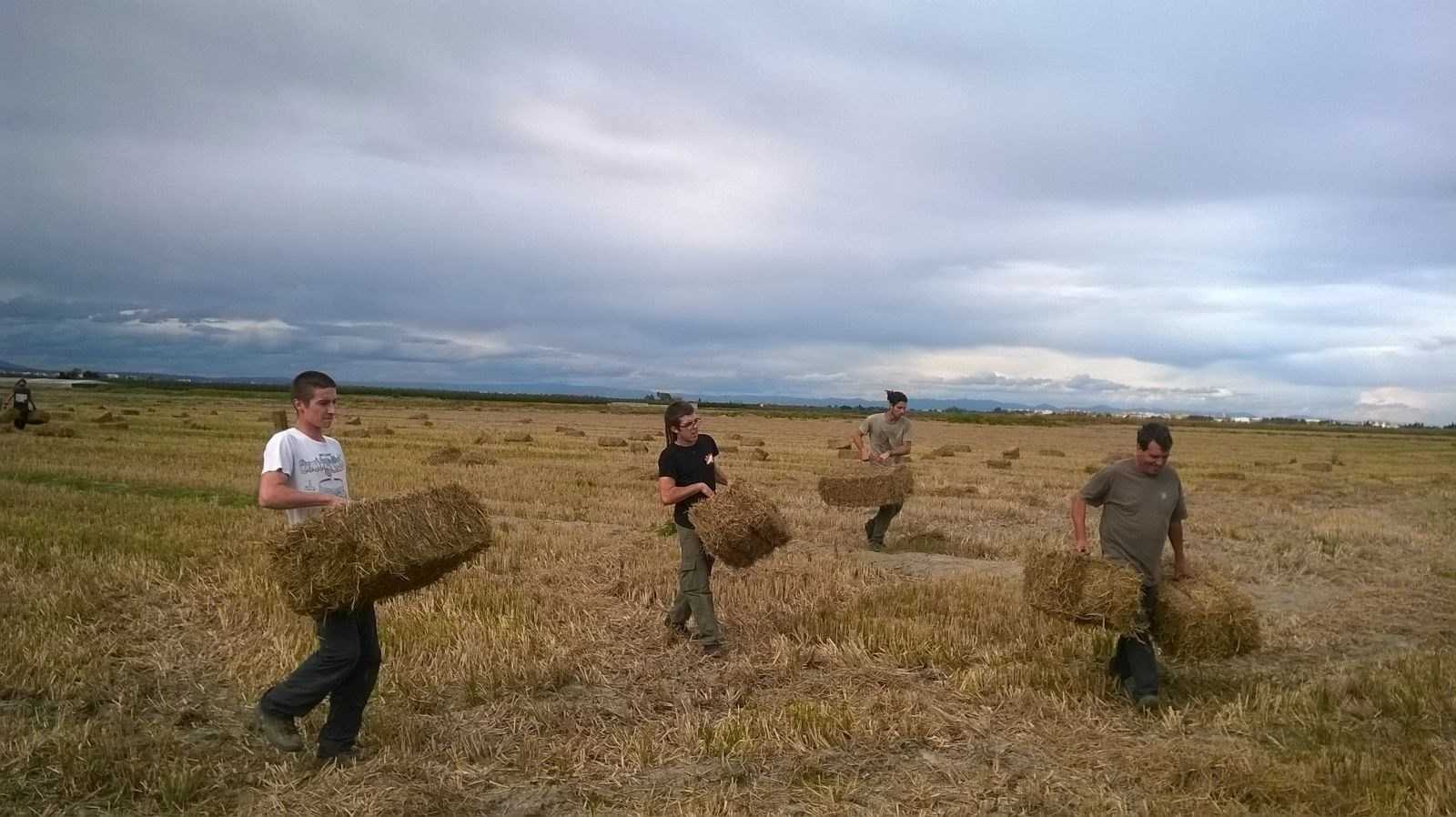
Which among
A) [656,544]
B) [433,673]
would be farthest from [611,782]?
[656,544]

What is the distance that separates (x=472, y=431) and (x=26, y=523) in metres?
26.9

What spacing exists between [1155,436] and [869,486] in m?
6.95

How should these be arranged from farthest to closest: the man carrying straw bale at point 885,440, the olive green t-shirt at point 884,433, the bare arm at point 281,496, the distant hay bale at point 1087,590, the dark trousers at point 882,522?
the dark trousers at point 882,522 → the olive green t-shirt at point 884,433 → the man carrying straw bale at point 885,440 → the distant hay bale at point 1087,590 → the bare arm at point 281,496

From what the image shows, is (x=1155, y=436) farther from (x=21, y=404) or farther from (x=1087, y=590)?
(x=21, y=404)

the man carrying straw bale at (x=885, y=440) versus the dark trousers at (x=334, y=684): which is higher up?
the man carrying straw bale at (x=885, y=440)

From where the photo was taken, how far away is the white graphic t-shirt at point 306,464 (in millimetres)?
5422

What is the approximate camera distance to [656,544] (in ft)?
41.7

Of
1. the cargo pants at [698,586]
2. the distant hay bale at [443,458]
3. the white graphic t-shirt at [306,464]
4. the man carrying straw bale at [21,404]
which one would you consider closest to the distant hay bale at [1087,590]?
the cargo pants at [698,586]

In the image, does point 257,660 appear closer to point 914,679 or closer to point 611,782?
point 611,782

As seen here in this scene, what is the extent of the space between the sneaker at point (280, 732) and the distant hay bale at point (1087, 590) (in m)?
4.97

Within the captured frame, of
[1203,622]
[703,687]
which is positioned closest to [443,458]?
[703,687]

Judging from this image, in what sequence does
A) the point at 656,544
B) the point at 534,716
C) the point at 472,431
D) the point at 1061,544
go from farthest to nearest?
the point at 472,431, the point at 1061,544, the point at 656,544, the point at 534,716

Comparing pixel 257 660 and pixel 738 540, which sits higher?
pixel 738 540

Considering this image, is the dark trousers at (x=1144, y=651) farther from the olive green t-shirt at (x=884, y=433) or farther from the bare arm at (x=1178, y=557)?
the olive green t-shirt at (x=884, y=433)
